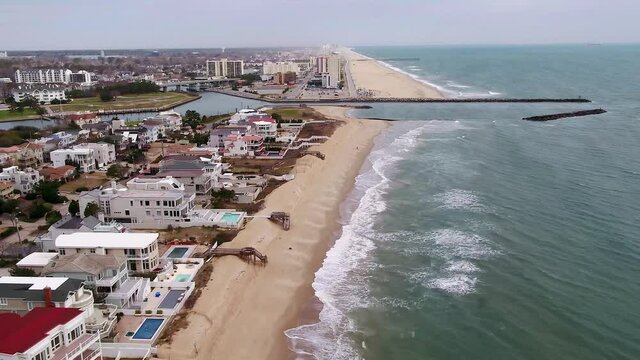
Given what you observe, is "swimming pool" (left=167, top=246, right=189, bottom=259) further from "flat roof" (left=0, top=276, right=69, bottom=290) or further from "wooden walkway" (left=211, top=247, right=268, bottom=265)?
"flat roof" (left=0, top=276, right=69, bottom=290)

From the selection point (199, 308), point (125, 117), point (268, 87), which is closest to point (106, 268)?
point (199, 308)

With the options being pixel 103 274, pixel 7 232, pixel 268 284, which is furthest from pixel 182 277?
pixel 7 232

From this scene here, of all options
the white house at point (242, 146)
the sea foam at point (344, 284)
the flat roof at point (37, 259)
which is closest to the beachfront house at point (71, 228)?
the flat roof at point (37, 259)

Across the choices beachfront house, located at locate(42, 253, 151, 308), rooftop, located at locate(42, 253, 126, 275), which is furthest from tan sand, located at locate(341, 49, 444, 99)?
rooftop, located at locate(42, 253, 126, 275)

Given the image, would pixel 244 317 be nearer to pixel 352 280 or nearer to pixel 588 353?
pixel 352 280

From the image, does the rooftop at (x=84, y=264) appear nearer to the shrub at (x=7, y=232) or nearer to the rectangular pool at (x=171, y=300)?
the rectangular pool at (x=171, y=300)

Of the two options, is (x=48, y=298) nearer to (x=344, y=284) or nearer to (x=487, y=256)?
(x=344, y=284)
